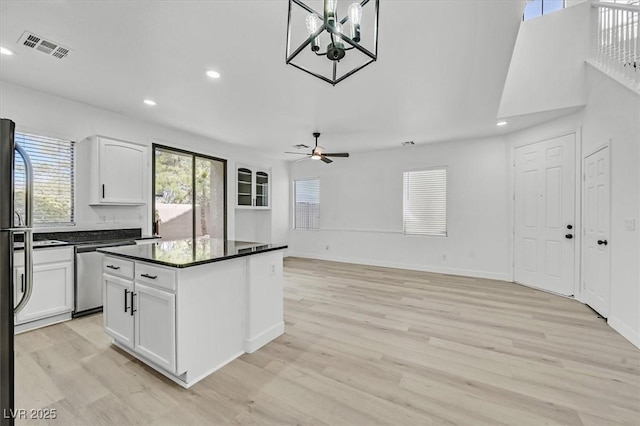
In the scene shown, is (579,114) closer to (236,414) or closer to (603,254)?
(603,254)

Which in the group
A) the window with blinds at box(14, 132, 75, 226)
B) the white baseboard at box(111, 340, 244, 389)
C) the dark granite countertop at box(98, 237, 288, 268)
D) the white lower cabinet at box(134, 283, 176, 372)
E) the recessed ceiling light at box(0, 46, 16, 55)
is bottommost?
the white baseboard at box(111, 340, 244, 389)

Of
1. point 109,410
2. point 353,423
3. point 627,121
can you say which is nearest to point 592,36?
point 627,121

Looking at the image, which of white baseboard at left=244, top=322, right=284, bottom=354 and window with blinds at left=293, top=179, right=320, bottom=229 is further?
window with blinds at left=293, top=179, right=320, bottom=229

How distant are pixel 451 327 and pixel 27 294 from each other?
135 inches

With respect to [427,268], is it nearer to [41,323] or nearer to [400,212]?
[400,212]

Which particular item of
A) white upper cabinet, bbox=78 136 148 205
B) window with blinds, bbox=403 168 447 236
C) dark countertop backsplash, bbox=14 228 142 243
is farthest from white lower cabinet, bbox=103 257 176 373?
window with blinds, bbox=403 168 447 236

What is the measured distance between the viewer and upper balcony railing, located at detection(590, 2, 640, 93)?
113 inches

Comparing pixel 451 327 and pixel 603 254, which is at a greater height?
pixel 603 254

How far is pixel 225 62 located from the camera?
2.68 metres

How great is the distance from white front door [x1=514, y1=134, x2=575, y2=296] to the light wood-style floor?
3.51 ft

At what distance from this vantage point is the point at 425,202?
598cm

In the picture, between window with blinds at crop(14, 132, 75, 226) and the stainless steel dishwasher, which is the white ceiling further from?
the stainless steel dishwasher

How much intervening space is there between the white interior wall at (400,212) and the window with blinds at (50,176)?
16.0 ft

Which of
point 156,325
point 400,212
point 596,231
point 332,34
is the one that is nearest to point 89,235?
point 156,325
